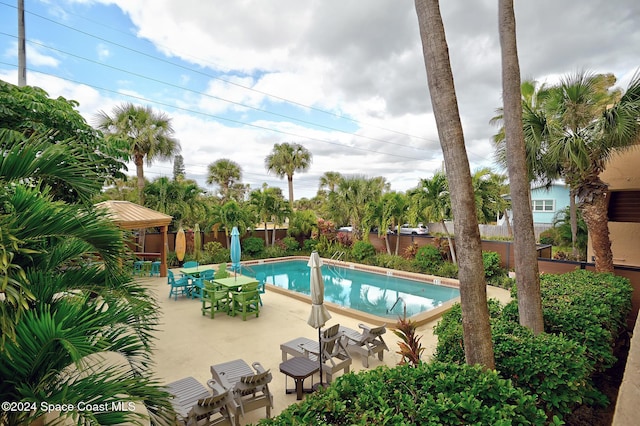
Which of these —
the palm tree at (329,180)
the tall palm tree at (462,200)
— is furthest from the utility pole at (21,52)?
the palm tree at (329,180)

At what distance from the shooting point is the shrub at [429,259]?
1363 centimetres

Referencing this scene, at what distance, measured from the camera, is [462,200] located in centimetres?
301

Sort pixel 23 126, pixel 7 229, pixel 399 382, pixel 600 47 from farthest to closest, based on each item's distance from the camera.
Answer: pixel 600 47, pixel 23 126, pixel 399 382, pixel 7 229

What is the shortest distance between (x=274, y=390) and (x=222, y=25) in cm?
1193

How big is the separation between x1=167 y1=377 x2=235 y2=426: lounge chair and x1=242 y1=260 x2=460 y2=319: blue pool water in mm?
6116

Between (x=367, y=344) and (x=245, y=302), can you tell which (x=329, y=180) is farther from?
(x=367, y=344)

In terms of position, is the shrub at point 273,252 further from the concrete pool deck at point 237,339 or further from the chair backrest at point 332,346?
the chair backrest at point 332,346

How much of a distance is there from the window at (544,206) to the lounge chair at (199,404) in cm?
2871

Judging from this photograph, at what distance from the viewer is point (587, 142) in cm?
A: 673

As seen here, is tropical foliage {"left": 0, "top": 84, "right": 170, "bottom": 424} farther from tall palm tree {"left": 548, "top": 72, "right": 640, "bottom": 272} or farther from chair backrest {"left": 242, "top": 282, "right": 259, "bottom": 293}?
tall palm tree {"left": 548, "top": 72, "right": 640, "bottom": 272}

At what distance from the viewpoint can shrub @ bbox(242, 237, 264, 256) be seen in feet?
59.0

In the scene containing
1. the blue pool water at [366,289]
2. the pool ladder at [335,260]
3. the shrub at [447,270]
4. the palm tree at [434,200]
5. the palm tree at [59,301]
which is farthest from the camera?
the pool ladder at [335,260]

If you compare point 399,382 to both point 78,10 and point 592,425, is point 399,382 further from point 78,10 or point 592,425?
point 78,10

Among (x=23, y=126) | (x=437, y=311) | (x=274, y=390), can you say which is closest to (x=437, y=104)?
(x=274, y=390)
